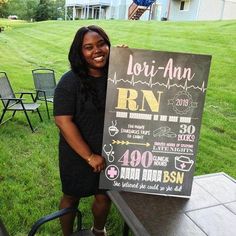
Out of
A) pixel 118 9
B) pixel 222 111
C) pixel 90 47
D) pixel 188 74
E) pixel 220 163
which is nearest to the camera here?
pixel 188 74

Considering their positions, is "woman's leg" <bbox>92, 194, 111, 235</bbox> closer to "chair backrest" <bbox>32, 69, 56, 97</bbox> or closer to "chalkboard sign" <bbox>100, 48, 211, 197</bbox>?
"chalkboard sign" <bbox>100, 48, 211, 197</bbox>

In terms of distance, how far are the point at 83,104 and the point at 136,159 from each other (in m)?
0.47

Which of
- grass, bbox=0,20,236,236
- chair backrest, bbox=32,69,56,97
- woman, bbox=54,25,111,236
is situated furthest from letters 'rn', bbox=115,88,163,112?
chair backrest, bbox=32,69,56,97

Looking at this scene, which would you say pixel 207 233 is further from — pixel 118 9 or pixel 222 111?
pixel 118 9

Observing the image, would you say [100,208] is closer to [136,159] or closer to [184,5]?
[136,159]

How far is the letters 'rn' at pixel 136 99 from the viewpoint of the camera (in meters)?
1.91

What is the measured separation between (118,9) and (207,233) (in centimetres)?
2895

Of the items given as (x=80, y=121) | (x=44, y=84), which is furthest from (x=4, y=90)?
(x=80, y=121)

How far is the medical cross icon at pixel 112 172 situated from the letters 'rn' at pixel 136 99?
38cm

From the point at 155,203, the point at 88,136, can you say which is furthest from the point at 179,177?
the point at 88,136

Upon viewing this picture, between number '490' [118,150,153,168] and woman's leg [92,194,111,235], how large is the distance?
0.44 m

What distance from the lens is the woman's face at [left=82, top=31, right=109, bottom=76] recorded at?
1989 millimetres

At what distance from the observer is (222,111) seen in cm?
636

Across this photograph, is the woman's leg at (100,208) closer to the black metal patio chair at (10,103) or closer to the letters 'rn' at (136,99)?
the letters 'rn' at (136,99)
